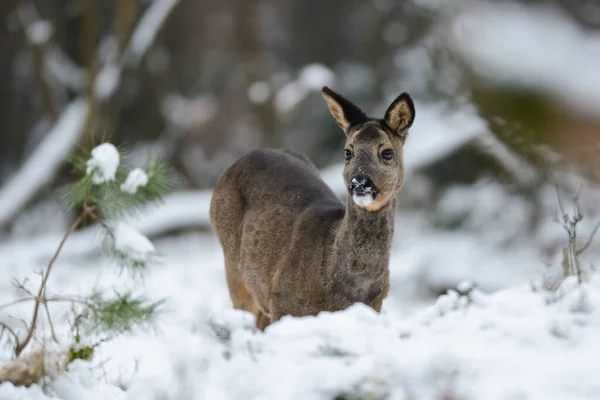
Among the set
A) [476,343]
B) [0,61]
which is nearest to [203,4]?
[0,61]

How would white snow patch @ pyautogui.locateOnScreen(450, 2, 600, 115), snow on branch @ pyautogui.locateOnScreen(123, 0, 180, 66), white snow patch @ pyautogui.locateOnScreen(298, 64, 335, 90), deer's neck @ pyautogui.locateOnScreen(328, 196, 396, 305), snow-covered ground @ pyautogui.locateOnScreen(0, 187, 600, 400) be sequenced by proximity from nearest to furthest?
snow-covered ground @ pyautogui.locateOnScreen(0, 187, 600, 400)
white snow patch @ pyautogui.locateOnScreen(450, 2, 600, 115)
deer's neck @ pyautogui.locateOnScreen(328, 196, 396, 305)
white snow patch @ pyautogui.locateOnScreen(298, 64, 335, 90)
snow on branch @ pyautogui.locateOnScreen(123, 0, 180, 66)

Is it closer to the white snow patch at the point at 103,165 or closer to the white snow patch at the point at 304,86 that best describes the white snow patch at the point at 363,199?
the white snow patch at the point at 103,165

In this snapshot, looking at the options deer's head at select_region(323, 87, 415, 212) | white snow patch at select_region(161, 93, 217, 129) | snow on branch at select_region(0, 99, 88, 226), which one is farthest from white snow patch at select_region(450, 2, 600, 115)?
white snow patch at select_region(161, 93, 217, 129)

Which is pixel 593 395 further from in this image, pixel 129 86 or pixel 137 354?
pixel 129 86

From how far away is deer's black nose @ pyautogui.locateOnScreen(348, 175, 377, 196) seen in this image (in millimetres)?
5504

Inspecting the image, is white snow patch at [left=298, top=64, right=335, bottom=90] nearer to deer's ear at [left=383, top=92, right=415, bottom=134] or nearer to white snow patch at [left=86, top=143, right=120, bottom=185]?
deer's ear at [left=383, top=92, right=415, bottom=134]

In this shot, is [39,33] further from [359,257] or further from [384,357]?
[384,357]

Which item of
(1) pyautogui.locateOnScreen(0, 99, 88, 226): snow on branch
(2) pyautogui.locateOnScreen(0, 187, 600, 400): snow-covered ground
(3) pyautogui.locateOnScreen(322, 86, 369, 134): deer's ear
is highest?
(1) pyautogui.locateOnScreen(0, 99, 88, 226): snow on branch

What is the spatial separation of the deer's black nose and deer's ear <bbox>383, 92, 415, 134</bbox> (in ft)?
1.93

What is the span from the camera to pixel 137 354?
5500 mm

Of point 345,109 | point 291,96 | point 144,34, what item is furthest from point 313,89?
point 345,109

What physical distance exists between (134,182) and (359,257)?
1580 mm

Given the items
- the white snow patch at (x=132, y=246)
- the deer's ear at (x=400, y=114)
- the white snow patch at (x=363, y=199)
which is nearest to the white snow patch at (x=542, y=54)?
the deer's ear at (x=400, y=114)

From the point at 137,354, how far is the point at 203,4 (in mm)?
23069
